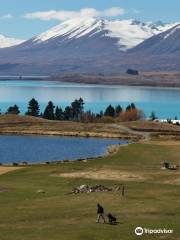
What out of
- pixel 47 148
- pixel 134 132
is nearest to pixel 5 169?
pixel 47 148

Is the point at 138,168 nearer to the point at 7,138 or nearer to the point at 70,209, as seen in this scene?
the point at 70,209

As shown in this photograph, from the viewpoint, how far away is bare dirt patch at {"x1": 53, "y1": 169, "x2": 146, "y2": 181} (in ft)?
241

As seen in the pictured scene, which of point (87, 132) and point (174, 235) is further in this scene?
point (87, 132)

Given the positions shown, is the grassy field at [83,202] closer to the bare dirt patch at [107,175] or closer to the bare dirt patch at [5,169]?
the bare dirt patch at [107,175]

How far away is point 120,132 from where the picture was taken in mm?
179250

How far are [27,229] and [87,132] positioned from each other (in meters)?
136

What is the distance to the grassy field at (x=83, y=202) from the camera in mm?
43469

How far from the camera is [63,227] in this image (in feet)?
148

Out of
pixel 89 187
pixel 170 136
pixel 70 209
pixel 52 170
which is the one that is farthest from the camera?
pixel 170 136

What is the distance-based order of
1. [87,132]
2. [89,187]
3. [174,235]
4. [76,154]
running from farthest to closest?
[87,132], [76,154], [89,187], [174,235]

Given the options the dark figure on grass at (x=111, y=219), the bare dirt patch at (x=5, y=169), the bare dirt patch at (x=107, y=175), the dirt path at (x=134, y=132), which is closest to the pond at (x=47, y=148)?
the dirt path at (x=134, y=132)

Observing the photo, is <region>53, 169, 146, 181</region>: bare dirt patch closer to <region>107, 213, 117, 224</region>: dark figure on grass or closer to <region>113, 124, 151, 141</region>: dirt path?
<region>107, 213, 117, 224</region>: dark figure on grass

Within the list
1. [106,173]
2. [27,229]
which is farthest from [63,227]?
[106,173]

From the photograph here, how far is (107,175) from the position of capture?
3014 inches
